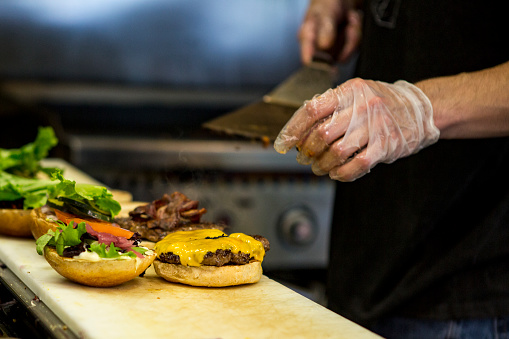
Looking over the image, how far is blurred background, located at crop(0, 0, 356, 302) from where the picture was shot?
378cm

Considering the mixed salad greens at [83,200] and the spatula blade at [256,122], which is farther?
the spatula blade at [256,122]

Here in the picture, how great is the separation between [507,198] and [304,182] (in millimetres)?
1849

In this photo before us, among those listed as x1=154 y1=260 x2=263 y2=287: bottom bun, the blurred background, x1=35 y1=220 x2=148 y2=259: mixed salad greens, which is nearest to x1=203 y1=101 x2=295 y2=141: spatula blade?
x1=154 y1=260 x2=263 y2=287: bottom bun

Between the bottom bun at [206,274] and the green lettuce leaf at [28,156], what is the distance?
97 centimetres

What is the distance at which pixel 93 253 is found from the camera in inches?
56.1

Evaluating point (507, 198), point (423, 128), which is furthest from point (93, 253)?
point (507, 198)

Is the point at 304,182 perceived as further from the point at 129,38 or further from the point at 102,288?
the point at 102,288

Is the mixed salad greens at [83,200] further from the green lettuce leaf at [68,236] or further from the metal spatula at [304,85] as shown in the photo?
the metal spatula at [304,85]

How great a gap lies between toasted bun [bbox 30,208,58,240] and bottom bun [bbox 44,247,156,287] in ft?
0.64

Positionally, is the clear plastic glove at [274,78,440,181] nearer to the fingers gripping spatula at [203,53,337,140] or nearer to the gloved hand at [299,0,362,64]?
the fingers gripping spatula at [203,53,337,140]

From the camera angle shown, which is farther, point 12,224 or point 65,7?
point 65,7

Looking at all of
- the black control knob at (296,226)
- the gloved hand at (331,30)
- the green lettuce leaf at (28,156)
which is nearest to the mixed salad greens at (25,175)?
the green lettuce leaf at (28,156)

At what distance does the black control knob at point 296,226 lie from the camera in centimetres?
388

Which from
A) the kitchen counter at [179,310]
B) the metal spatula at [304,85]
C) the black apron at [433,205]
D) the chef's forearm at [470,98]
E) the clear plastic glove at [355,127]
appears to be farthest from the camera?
the metal spatula at [304,85]
